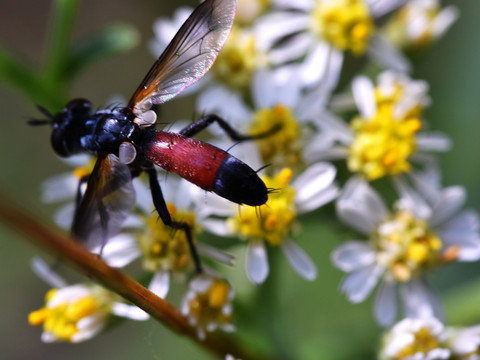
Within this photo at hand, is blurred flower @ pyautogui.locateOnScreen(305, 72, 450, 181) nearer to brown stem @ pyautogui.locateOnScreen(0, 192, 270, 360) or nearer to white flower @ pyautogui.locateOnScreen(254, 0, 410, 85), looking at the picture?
white flower @ pyautogui.locateOnScreen(254, 0, 410, 85)

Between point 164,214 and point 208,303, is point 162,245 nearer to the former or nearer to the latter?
point 164,214

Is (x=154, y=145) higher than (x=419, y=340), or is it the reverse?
(x=154, y=145)

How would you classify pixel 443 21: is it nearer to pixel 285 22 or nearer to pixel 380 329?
pixel 285 22

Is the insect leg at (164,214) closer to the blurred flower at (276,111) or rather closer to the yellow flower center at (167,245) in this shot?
the yellow flower center at (167,245)

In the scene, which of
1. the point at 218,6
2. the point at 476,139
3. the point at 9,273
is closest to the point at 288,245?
the point at 218,6

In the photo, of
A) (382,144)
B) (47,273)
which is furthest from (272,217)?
(47,273)

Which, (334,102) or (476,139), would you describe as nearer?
(334,102)
